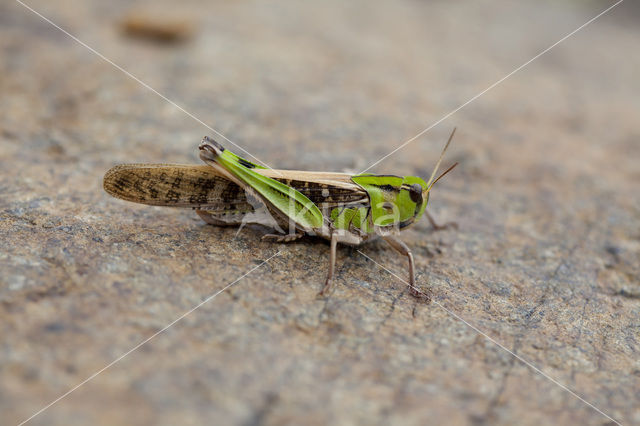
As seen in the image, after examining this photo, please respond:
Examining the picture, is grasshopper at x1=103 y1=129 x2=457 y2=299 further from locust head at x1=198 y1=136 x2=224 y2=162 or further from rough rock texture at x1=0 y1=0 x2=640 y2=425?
rough rock texture at x1=0 y1=0 x2=640 y2=425

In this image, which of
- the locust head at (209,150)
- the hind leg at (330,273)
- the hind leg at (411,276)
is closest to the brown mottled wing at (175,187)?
the locust head at (209,150)

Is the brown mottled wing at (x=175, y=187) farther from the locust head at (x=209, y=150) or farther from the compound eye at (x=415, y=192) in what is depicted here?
the compound eye at (x=415, y=192)

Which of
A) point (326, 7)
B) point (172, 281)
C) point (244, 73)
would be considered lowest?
point (172, 281)

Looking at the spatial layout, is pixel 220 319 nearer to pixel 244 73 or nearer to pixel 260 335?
pixel 260 335

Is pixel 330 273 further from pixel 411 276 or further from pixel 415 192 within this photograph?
pixel 415 192

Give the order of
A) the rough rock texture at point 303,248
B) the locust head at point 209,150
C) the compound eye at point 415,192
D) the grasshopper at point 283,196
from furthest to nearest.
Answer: the compound eye at point 415,192
the grasshopper at point 283,196
the locust head at point 209,150
the rough rock texture at point 303,248

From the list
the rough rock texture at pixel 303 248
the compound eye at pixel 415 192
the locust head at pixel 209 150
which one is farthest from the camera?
the compound eye at pixel 415 192

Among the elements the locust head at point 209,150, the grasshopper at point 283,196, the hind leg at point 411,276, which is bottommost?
the hind leg at point 411,276

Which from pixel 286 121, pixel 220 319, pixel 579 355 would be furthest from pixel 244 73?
pixel 579 355
